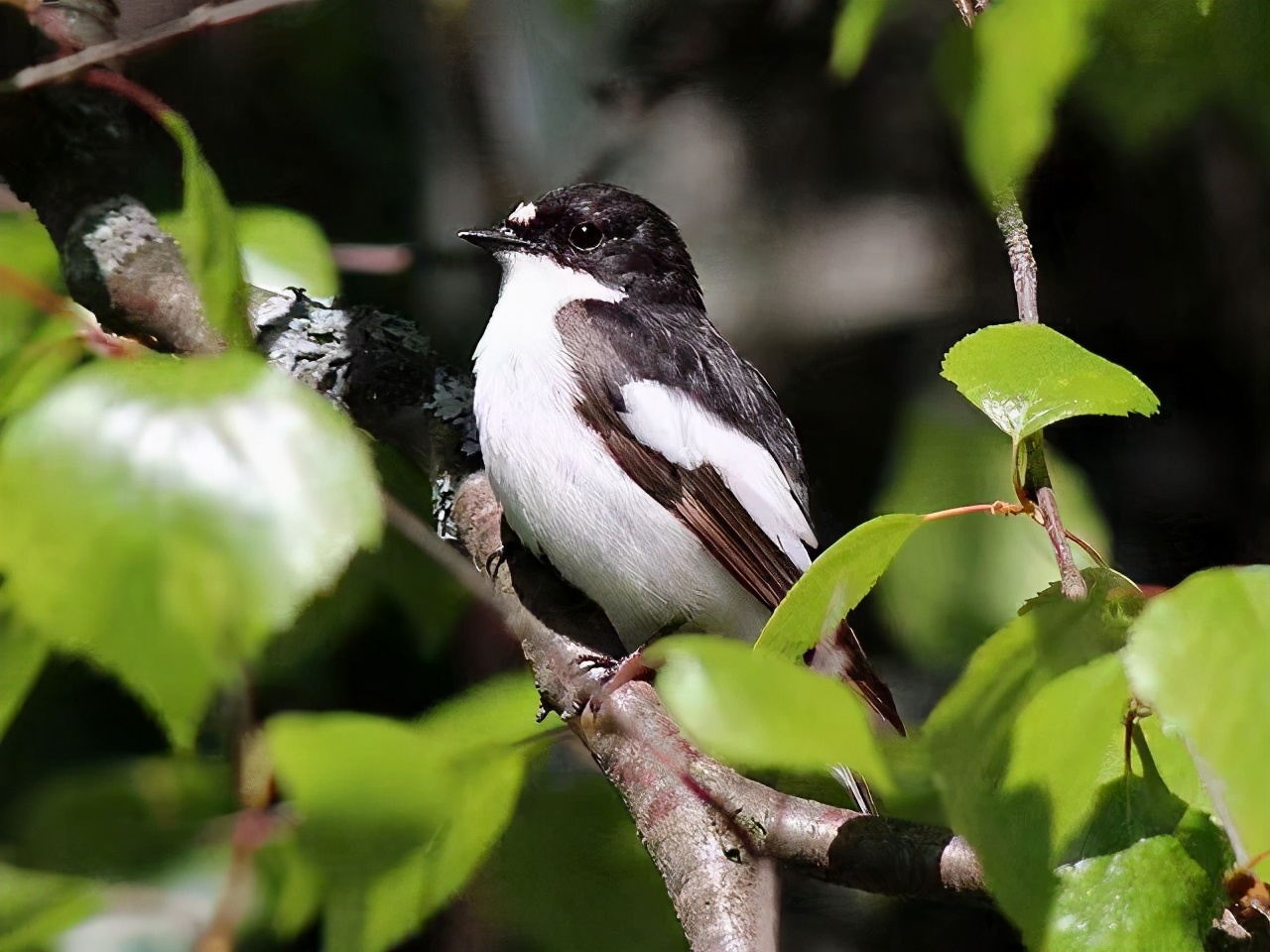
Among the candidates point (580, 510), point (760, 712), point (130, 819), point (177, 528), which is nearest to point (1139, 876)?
point (760, 712)

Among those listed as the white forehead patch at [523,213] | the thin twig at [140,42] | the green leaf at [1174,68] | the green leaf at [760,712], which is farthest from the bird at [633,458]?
the green leaf at [760,712]

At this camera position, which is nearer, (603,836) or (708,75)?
(603,836)

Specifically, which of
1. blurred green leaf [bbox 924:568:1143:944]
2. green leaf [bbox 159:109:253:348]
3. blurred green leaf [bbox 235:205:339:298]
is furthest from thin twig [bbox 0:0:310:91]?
blurred green leaf [bbox 924:568:1143:944]

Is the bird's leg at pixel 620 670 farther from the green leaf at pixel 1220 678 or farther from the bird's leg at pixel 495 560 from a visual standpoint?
the green leaf at pixel 1220 678

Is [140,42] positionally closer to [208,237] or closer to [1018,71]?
[208,237]

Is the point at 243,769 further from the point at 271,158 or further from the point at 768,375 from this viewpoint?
the point at 768,375

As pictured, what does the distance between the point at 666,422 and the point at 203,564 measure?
0.98 metres

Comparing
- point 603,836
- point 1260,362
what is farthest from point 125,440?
point 1260,362

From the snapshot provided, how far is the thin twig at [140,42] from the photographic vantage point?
42.9 inches

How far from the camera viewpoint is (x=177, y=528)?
525mm

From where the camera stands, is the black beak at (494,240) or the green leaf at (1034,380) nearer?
the green leaf at (1034,380)

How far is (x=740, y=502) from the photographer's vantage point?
1.46 metres

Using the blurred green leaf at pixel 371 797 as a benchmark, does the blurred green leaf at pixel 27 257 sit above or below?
above

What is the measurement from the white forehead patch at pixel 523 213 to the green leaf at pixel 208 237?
0.73 m
